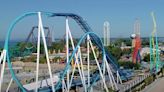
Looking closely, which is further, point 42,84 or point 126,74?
point 126,74

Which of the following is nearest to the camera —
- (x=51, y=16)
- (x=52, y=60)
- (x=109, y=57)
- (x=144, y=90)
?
(x=51, y=16)

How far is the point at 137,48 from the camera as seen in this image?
120 feet

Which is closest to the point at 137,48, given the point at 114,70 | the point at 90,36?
the point at 114,70

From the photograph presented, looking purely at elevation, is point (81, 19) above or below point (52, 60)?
above

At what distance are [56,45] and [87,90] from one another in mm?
41903

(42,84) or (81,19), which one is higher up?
(81,19)

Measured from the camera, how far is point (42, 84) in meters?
18.9

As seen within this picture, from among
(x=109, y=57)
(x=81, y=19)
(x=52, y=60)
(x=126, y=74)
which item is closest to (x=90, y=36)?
(x=81, y=19)

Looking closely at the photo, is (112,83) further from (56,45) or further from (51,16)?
(56,45)

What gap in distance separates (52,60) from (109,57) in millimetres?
20290

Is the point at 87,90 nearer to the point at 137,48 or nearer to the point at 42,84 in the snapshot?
the point at 42,84

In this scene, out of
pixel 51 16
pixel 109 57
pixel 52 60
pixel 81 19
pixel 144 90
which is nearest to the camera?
pixel 51 16

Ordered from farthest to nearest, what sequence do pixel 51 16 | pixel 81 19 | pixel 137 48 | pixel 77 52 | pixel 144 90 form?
1. pixel 137 48
2. pixel 144 90
3. pixel 81 19
4. pixel 77 52
5. pixel 51 16

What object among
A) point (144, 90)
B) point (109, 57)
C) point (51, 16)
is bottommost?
point (144, 90)
